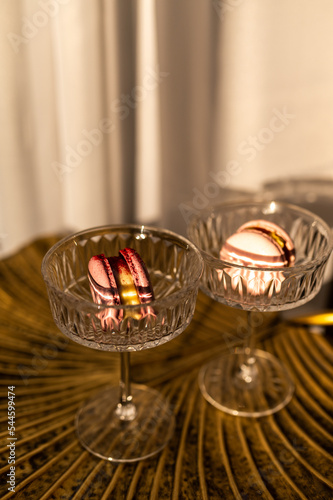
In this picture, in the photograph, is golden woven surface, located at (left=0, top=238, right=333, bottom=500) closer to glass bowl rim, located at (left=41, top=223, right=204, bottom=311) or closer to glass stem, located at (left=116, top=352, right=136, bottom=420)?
glass stem, located at (left=116, top=352, right=136, bottom=420)

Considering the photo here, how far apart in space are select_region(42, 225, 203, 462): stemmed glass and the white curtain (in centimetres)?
28

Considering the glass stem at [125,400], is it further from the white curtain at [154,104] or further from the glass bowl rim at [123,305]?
the white curtain at [154,104]

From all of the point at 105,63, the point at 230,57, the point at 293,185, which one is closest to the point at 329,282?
the point at 293,185

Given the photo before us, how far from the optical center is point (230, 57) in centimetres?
89

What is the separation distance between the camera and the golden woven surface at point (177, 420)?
650mm

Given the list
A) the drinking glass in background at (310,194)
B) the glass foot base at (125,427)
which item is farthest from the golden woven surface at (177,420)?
the drinking glass in background at (310,194)

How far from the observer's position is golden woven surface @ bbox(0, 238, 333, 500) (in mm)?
650

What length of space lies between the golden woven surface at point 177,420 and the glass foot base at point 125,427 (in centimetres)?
1

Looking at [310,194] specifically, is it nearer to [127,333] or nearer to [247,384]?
[247,384]

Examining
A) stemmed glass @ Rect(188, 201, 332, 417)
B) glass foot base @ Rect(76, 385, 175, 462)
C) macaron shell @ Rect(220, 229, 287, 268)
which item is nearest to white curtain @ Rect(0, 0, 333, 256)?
stemmed glass @ Rect(188, 201, 332, 417)

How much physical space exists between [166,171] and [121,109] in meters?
0.13

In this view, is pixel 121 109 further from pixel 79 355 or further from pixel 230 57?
pixel 79 355

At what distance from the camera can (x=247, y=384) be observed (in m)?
0.83

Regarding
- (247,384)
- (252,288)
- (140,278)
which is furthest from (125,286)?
(247,384)
